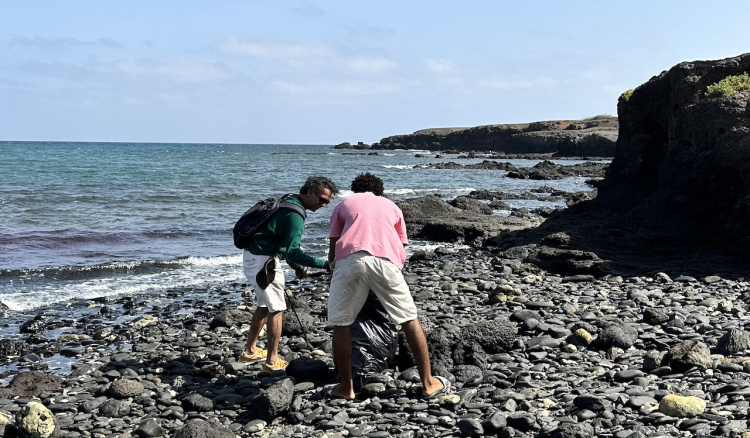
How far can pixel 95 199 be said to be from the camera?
27828 mm

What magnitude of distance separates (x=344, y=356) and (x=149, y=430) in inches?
66.8

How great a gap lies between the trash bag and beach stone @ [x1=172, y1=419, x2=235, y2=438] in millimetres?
1473

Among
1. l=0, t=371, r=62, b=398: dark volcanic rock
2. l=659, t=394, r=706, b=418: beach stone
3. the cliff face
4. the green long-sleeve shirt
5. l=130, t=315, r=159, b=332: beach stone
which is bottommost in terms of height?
l=130, t=315, r=159, b=332: beach stone

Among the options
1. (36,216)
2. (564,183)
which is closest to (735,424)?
(36,216)

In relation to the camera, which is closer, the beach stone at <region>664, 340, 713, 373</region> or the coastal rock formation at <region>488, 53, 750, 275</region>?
the beach stone at <region>664, 340, 713, 373</region>

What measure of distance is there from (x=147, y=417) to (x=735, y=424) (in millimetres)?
4663

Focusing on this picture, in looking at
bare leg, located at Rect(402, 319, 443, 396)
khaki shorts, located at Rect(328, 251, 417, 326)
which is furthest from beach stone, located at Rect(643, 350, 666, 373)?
khaki shorts, located at Rect(328, 251, 417, 326)

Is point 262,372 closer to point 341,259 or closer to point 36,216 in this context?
point 341,259

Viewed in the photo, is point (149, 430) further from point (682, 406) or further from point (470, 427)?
point (682, 406)

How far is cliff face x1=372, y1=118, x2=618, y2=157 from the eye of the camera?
8656cm

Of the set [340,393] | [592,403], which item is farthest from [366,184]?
[592,403]

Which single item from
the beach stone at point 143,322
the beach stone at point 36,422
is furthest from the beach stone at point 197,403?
the beach stone at point 143,322

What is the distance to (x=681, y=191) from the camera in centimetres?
1406

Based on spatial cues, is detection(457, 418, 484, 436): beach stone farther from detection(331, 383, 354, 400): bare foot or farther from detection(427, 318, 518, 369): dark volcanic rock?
detection(427, 318, 518, 369): dark volcanic rock
